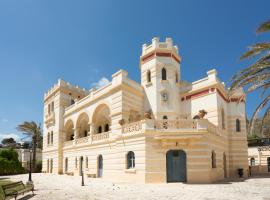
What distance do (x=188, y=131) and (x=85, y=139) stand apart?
13346 mm

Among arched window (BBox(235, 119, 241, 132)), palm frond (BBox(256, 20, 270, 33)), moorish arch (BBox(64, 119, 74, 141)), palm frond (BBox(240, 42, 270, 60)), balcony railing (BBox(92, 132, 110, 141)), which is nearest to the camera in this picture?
palm frond (BBox(256, 20, 270, 33))

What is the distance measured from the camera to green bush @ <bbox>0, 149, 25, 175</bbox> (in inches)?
1463

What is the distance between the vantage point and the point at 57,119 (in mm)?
35438

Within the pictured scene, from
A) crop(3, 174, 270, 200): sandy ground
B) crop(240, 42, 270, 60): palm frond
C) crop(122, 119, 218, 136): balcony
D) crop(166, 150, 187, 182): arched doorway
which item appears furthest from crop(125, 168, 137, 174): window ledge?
crop(240, 42, 270, 60): palm frond

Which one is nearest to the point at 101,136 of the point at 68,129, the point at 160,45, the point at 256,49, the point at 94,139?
the point at 94,139

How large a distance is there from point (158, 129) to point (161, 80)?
6.99 meters

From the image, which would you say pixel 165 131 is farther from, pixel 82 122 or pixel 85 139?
pixel 82 122

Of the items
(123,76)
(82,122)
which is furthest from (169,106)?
(82,122)

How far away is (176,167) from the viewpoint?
19.4 m

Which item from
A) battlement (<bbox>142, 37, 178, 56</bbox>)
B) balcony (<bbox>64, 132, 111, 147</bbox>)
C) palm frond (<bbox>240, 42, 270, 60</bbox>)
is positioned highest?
battlement (<bbox>142, 37, 178, 56</bbox>)

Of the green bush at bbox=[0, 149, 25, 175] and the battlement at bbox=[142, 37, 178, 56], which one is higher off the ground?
the battlement at bbox=[142, 37, 178, 56]

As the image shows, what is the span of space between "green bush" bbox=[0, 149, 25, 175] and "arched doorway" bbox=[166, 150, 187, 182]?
27.4m

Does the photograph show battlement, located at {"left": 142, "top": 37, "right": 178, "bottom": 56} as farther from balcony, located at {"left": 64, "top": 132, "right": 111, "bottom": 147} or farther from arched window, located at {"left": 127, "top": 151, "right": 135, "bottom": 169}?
arched window, located at {"left": 127, "top": 151, "right": 135, "bottom": 169}

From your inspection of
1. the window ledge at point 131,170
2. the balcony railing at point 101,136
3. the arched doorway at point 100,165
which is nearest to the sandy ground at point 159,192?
the window ledge at point 131,170
